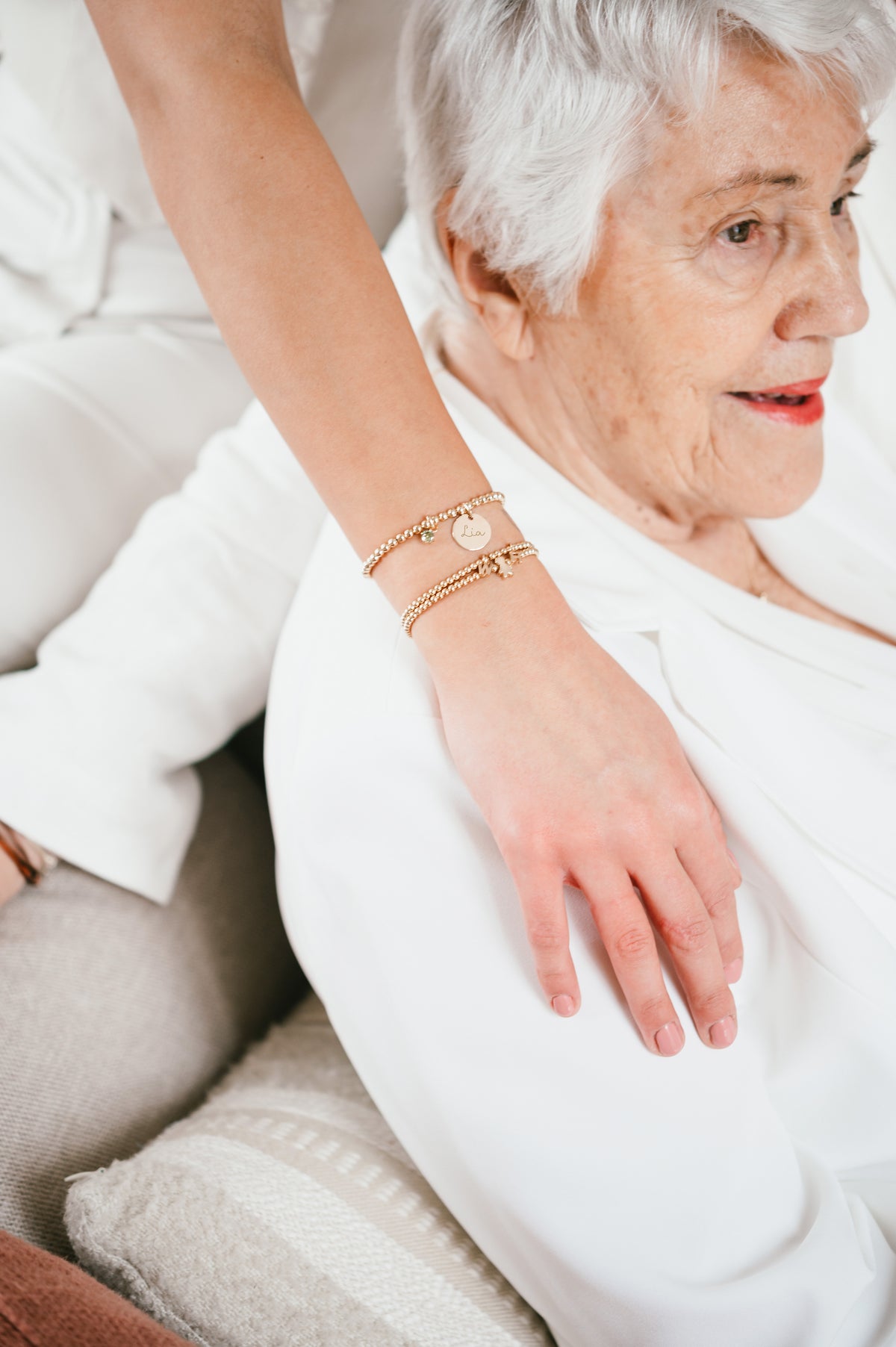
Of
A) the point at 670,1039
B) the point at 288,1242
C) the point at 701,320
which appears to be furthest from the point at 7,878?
the point at 701,320

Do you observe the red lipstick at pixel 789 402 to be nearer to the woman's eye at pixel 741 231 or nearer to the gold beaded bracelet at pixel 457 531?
the woman's eye at pixel 741 231

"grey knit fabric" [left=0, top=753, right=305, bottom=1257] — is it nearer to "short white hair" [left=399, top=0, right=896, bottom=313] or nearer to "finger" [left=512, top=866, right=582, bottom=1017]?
"finger" [left=512, top=866, right=582, bottom=1017]

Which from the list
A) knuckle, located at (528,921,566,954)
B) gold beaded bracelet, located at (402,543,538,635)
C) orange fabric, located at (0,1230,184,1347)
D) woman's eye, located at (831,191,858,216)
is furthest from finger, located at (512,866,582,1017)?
woman's eye, located at (831,191,858,216)

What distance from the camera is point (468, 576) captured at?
2.33 ft

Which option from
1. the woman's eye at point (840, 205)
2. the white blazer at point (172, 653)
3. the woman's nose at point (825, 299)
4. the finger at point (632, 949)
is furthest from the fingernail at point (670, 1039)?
the woman's eye at point (840, 205)

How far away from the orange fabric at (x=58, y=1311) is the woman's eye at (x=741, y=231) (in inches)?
37.1

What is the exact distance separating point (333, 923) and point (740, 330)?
25.5 inches

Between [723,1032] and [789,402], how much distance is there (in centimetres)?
61

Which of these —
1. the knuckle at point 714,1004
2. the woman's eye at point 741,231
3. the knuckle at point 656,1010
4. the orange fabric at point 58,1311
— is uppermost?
the woman's eye at point 741,231

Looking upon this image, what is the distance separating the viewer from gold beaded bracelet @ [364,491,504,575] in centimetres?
71

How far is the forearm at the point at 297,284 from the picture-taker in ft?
2.33

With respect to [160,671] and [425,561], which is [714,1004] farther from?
[160,671]

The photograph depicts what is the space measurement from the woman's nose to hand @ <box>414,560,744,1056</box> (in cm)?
39

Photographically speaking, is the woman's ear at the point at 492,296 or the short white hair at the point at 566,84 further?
the woman's ear at the point at 492,296
